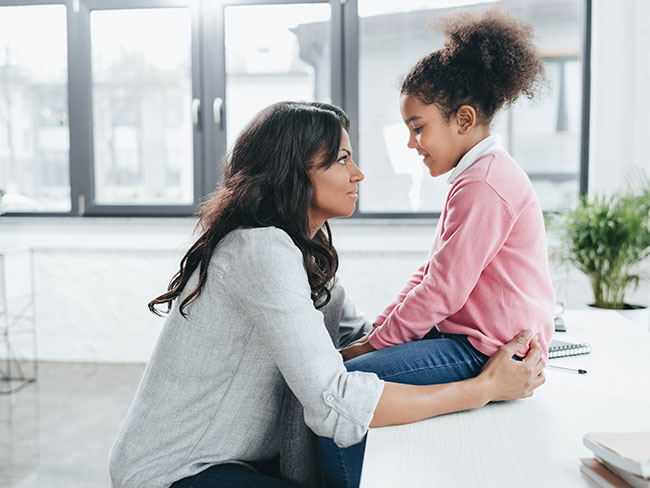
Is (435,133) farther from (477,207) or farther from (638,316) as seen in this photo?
(638,316)

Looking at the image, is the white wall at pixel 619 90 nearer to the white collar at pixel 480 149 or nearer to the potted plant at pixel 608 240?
the potted plant at pixel 608 240

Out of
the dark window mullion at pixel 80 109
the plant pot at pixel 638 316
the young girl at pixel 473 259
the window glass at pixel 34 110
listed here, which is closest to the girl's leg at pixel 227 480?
the young girl at pixel 473 259

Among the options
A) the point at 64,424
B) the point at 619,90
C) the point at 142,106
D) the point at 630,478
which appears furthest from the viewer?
the point at 142,106

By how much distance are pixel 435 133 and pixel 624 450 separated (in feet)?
2.78

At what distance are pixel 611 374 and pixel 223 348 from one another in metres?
0.80

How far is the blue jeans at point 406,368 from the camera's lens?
1.15 m

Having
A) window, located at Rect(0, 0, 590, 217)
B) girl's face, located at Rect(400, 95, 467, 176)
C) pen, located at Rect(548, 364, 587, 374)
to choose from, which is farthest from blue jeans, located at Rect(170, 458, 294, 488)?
window, located at Rect(0, 0, 590, 217)

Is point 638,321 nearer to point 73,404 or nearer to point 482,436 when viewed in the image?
point 482,436

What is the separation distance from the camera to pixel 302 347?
1.07 m

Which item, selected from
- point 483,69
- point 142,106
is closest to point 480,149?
point 483,69

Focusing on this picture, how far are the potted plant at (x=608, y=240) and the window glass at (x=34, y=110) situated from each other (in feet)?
9.04

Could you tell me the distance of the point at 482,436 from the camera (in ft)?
3.40

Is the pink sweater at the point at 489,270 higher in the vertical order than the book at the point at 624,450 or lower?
higher

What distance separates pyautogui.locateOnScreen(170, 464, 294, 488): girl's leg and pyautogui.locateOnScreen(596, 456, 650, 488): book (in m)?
0.55
